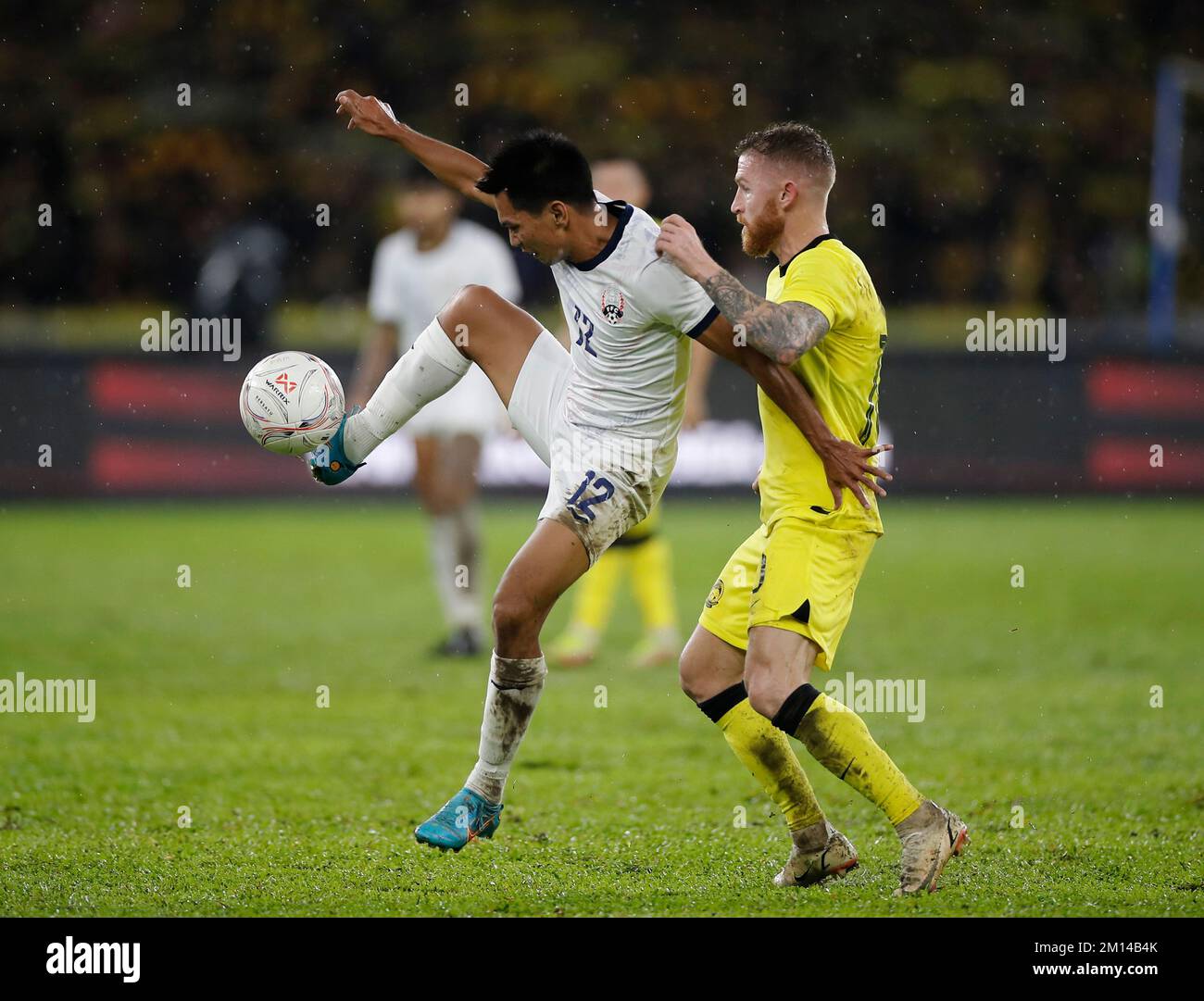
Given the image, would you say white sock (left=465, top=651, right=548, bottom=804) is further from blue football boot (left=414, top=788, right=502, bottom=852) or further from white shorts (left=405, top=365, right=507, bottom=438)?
white shorts (left=405, top=365, right=507, bottom=438)

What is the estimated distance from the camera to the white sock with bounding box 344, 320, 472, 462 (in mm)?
5309

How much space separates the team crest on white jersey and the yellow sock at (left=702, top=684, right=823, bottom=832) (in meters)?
1.20

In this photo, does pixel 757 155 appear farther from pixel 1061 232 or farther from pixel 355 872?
pixel 1061 232

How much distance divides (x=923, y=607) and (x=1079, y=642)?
1.48m

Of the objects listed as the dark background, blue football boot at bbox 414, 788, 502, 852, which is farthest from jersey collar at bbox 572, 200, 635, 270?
the dark background

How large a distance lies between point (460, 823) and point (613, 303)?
1654mm

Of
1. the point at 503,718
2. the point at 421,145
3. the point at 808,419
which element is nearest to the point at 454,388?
the point at 421,145

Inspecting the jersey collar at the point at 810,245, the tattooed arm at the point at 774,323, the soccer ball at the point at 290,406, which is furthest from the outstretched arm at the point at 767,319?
the soccer ball at the point at 290,406

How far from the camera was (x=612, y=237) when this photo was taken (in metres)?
4.91

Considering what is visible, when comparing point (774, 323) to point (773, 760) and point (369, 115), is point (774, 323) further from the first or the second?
point (369, 115)

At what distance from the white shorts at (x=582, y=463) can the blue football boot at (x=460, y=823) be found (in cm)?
83

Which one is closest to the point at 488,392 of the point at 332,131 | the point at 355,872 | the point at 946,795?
the point at 946,795

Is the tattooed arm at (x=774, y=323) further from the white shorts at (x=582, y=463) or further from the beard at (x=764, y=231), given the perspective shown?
the white shorts at (x=582, y=463)

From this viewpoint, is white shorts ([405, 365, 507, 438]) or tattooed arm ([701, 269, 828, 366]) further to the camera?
white shorts ([405, 365, 507, 438])
